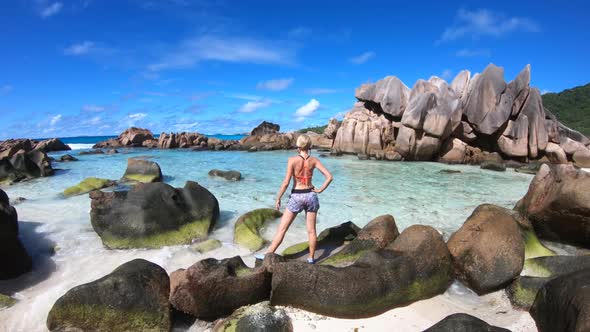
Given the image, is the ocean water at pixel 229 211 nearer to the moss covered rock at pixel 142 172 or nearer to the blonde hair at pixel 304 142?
the moss covered rock at pixel 142 172

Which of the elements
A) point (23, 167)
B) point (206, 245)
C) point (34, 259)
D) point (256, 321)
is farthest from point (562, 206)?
point (23, 167)

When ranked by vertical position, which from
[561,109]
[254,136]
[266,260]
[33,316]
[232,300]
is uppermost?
[561,109]

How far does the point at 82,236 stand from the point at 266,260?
5860 millimetres

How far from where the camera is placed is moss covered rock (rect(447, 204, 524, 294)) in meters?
5.50

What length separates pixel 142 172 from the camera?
674 inches

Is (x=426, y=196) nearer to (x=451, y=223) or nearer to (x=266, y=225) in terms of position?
(x=451, y=223)

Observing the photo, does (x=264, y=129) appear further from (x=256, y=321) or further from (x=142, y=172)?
(x=256, y=321)

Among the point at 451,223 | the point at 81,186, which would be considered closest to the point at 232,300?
the point at 451,223

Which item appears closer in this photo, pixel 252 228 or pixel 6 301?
pixel 6 301

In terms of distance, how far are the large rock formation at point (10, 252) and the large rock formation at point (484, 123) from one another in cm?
2586

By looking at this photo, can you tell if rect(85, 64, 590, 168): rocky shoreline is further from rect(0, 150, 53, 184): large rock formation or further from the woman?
the woman

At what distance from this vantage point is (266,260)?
507 cm

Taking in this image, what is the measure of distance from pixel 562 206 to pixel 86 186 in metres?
15.7

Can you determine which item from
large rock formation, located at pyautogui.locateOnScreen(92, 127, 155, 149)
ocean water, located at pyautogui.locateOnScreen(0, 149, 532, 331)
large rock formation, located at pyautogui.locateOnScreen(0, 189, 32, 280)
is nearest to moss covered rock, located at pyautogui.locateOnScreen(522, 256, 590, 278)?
ocean water, located at pyautogui.locateOnScreen(0, 149, 532, 331)
